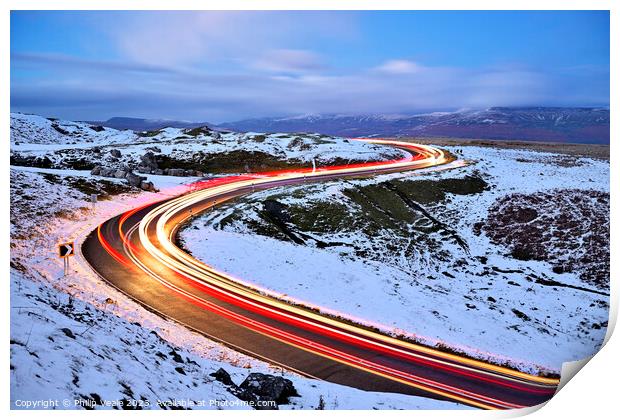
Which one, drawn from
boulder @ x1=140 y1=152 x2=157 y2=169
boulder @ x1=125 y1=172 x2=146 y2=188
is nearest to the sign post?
boulder @ x1=125 y1=172 x2=146 y2=188

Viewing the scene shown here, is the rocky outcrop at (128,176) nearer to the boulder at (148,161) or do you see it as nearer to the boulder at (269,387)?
the boulder at (148,161)

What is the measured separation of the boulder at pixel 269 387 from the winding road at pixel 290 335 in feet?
7.17

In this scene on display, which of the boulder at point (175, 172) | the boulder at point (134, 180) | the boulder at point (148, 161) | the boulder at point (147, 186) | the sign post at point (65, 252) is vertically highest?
the boulder at point (148, 161)

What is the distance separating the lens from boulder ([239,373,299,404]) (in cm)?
1212

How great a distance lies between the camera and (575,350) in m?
21.0

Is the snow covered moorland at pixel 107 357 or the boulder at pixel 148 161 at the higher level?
the boulder at pixel 148 161

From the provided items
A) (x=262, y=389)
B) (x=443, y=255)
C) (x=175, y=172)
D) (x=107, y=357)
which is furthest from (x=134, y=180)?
(x=262, y=389)

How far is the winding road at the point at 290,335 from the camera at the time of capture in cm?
1474

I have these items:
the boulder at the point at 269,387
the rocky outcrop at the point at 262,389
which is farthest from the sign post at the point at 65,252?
the boulder at the point at 269,387

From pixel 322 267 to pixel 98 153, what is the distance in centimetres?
4471

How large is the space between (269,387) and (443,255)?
24648 millimetres

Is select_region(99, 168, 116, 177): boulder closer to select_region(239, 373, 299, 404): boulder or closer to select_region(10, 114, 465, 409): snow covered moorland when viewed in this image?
select_region(10, 114, 465, 409): snow covered moorland
